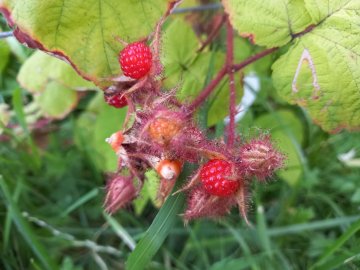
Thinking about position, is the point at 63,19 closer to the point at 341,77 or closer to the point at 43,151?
the point at 341,77

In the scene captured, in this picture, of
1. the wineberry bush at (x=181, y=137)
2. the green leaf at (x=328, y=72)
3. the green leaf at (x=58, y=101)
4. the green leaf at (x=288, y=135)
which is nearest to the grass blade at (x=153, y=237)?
the wineberry bush at (x=181, y=137)

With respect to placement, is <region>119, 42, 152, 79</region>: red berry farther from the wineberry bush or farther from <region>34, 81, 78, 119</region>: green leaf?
<region>34, 81, 78, 119</region>: green leaf

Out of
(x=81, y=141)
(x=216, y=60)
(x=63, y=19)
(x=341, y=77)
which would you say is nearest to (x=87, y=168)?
(x=81, y=141)

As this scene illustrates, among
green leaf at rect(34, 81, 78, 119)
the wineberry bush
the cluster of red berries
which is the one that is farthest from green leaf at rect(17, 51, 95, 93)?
the cluster of red berries

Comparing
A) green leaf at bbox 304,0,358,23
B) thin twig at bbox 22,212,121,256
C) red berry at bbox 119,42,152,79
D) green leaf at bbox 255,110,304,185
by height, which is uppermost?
red berry at bbox 119,42,152,79

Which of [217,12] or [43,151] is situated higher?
[217,12]

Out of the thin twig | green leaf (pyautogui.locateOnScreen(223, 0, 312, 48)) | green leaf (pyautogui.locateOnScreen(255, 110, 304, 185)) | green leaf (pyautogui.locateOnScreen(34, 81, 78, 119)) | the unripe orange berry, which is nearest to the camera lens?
the unripe orange berry

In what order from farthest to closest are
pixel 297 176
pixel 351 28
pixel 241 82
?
pixel 297 176
pixel 241 82
pixel 351 28
